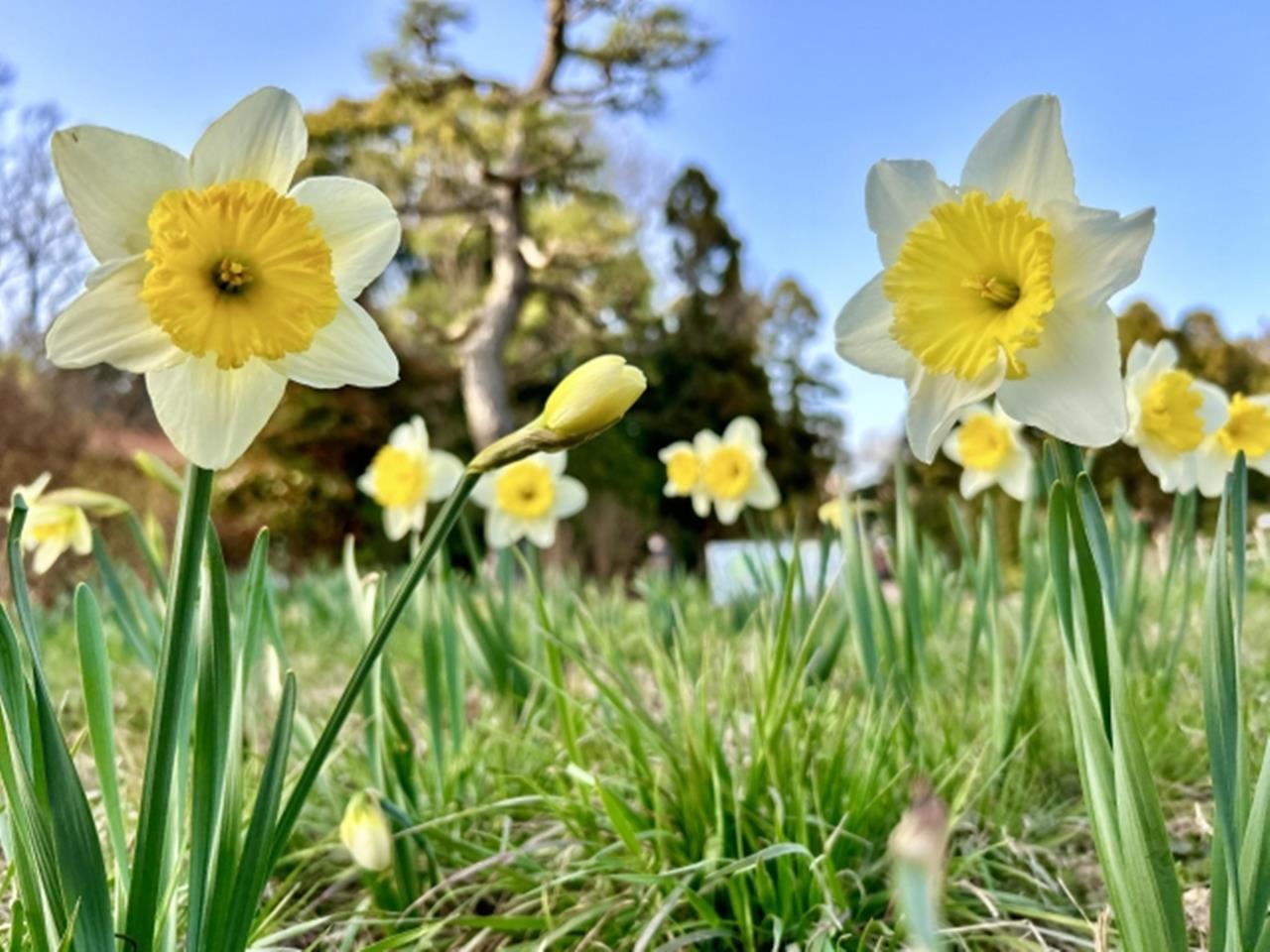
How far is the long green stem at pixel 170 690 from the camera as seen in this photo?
0.67 metres

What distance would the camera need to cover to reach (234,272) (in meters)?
0.70

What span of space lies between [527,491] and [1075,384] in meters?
1.30

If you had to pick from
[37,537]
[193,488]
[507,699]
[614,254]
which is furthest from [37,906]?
[614,254]

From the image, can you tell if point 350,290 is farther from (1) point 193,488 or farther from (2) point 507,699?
(2) point 507,699

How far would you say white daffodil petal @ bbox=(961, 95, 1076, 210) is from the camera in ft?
2.40

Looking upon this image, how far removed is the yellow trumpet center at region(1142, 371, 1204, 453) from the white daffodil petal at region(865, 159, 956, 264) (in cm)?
66

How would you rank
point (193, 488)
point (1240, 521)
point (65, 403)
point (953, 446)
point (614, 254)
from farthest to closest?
point (614, 254) → point (65, 403) → point (953, 446) → point (1240, 521) → point (193, 488)

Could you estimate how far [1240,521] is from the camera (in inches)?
33.9

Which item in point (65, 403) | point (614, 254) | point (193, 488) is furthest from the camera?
point (614, 254)

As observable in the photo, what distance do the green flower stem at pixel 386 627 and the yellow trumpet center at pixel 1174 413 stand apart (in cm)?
92

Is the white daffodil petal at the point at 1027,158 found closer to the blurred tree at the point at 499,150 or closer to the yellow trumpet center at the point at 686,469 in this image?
the yellow trumpet center at the point at 686,469

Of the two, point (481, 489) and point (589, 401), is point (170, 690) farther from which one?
point (481, 489)

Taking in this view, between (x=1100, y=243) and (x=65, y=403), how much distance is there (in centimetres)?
730

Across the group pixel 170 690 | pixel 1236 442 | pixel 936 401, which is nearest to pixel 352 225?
pixel 170 690
